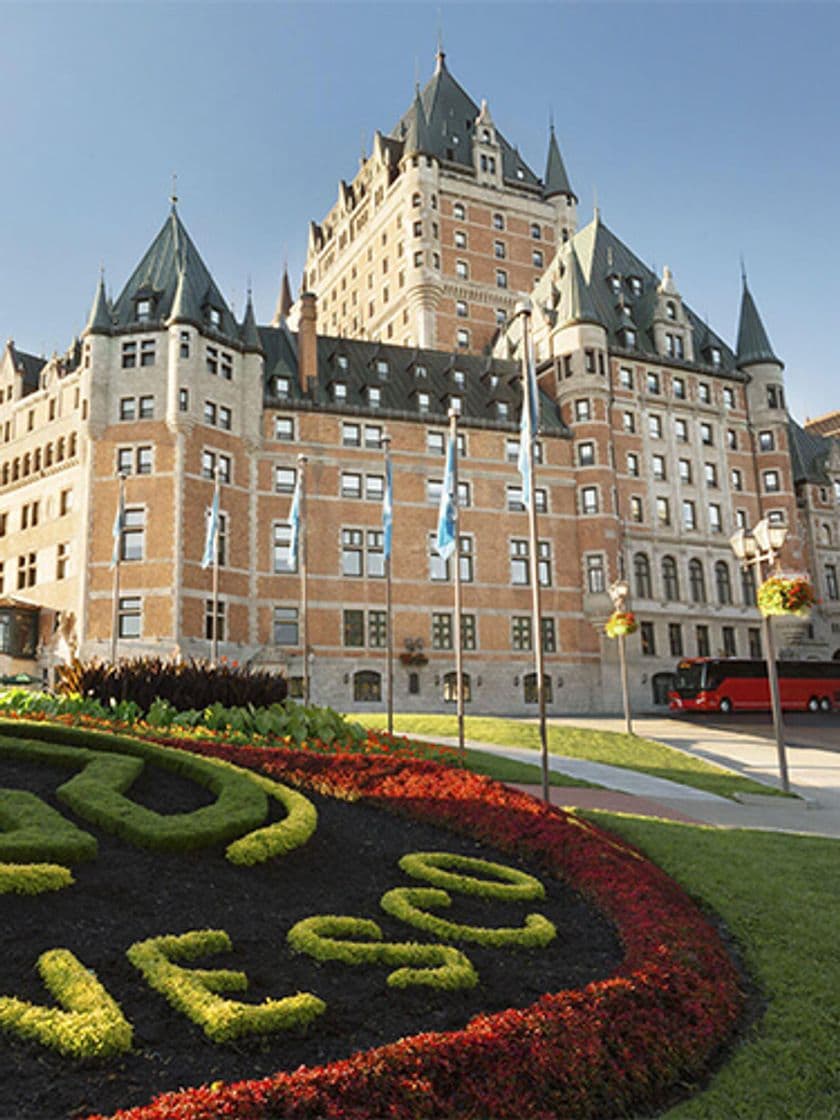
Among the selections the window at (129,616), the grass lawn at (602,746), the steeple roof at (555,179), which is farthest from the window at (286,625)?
the steeple roof at (555,179)

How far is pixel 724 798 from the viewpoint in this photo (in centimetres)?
1752

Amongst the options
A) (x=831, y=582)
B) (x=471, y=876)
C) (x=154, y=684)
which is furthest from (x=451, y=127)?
(x=471, y=876)

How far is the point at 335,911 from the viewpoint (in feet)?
23.9

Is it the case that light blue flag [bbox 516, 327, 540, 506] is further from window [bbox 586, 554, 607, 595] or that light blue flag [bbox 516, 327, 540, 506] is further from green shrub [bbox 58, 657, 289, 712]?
window [bbox 586, 554, 607, 595]

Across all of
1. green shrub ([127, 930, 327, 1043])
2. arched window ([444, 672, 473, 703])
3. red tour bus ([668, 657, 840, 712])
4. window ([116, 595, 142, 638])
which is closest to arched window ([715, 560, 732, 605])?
red tour bus ([668, 657, 840, 712])

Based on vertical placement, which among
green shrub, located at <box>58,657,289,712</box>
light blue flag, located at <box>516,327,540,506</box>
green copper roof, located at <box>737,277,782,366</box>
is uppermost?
green copper roof, located at <box>737,277,782,366</box>

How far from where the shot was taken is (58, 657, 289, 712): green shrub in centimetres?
1700

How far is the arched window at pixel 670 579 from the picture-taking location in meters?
52.1

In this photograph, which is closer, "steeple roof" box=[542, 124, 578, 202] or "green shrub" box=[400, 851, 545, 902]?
"green shrub" box=[400, 851, 545, 902]

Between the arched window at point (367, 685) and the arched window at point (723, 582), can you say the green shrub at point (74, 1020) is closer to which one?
the arched window at point (367, 685)

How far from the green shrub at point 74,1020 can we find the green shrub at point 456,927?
2636 mm

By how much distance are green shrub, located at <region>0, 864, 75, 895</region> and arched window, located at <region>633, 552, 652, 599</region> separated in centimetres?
4651

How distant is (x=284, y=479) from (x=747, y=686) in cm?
2698

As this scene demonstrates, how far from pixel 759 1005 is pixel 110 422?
42.0 metres
